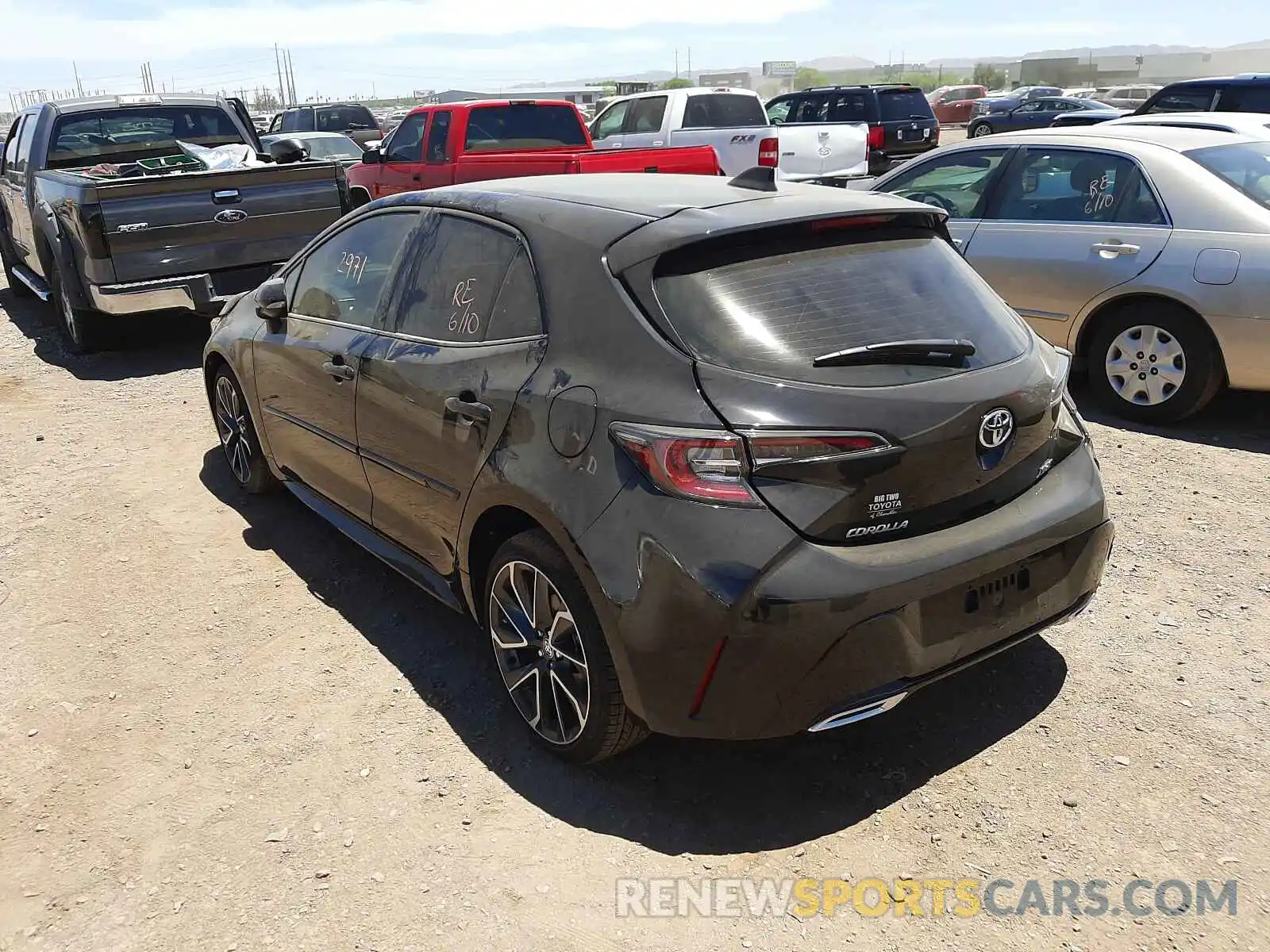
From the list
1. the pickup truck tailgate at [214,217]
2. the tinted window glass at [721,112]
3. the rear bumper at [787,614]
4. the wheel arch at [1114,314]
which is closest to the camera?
the rear bumper at [787,614]

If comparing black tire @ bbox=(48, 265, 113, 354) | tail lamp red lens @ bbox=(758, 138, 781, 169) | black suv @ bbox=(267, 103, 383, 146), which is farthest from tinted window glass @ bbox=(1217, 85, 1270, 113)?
black suv @ bbox=(267, 103, 383, 146)

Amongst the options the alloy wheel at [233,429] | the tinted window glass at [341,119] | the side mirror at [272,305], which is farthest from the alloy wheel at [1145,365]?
the tinted window glass at [341,119]

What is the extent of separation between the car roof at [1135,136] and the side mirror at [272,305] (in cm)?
469

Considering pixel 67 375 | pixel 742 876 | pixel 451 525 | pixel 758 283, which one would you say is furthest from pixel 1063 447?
pixel 67 375

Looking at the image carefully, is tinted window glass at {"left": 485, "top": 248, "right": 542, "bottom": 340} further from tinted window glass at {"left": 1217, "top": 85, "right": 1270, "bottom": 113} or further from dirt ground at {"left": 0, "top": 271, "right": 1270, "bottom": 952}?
tinted window glass at {"left": 1217, "top": 85, "right": 1270, "bottom": 113}

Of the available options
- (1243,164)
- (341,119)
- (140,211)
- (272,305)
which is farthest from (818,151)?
(341,119)

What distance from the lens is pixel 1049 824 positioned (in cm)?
287

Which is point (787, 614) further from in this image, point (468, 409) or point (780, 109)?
point (780, 109)

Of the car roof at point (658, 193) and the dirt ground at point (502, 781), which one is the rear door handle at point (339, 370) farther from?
the dirt ground at point (502, 781)

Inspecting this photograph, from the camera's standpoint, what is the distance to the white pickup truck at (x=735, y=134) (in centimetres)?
1353

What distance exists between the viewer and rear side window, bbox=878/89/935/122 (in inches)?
731

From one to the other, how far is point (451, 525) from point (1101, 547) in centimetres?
205

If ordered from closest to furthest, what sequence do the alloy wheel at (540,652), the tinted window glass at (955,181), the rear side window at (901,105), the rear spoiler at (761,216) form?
the rear spoiler at (761,216) < the alloy wheel at (540,652) < the tinted window glass at (955,181) < the rear side window at (901,105)

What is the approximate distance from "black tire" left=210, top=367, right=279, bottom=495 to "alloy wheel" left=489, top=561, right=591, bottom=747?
2347 mm
